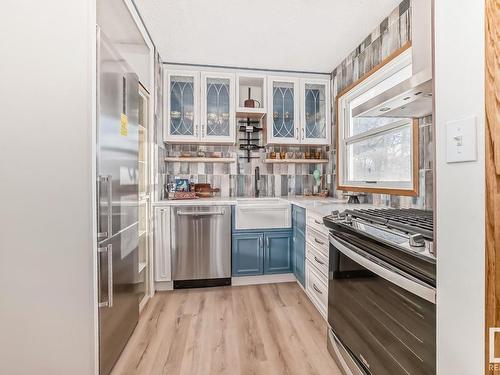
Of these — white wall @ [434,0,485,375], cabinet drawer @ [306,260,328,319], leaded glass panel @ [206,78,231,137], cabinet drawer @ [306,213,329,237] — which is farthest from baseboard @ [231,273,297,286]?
white wall @ [434,0,485,375]

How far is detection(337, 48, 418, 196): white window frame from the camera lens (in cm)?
193

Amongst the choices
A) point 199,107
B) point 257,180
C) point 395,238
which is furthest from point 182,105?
point 395,238

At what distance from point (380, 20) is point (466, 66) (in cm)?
202

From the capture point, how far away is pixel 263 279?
2.83 metres

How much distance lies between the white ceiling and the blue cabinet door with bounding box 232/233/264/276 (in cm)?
199

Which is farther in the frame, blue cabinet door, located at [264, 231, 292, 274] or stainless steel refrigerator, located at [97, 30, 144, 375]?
blue cabinet door, located at [264, 231, 292, 274]

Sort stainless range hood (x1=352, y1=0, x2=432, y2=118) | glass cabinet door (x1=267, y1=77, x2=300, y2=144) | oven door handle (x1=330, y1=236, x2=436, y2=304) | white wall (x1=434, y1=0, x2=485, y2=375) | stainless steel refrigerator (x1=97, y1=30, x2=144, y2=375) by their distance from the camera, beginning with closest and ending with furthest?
white wall (x1=434, y1=0, x2=485, y2=375), oven door handle (x1=330, y1=236, x2=436, y2=304), stainless range hood (x1=352, y1=0, x2=432, y2=118), stainless steel refrigerator (x1=97, y1=30, x2=144, y2=375), glass cabinet door (x1=267, y1=77, x2=300, y2=144)

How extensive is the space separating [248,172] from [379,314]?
2.47 m

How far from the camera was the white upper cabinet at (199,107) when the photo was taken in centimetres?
297

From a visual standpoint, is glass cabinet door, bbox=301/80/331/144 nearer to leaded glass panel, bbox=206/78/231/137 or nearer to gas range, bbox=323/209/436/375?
leaded glass panel, bbox=206/78/231/137

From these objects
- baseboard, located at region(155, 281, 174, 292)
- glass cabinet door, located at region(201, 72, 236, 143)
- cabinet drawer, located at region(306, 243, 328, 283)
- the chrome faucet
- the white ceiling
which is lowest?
baseboard, located at region(155, 281, 174, 292)

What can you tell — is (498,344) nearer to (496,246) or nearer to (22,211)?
(496,246)

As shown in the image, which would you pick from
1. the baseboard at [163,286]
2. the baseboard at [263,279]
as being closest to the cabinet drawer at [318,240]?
the baseboard at [263,279]

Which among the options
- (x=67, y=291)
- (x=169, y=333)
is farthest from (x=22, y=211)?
(x=169, y=333)
